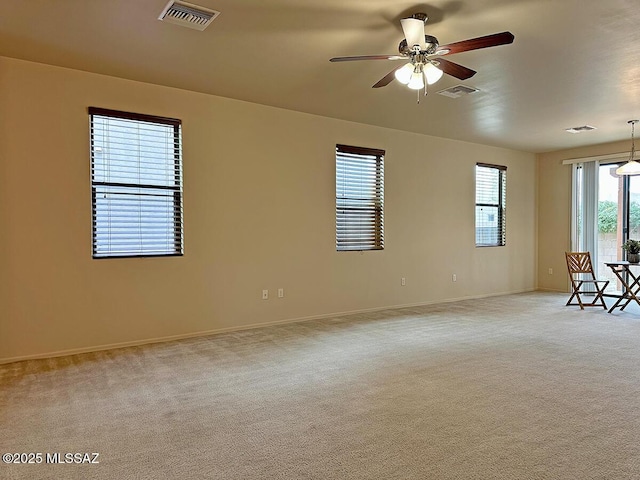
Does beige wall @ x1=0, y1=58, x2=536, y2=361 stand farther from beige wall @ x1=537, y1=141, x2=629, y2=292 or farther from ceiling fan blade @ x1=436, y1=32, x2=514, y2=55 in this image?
ceiling fan blade @ x1=436, y1=32, x2=514, y2=55

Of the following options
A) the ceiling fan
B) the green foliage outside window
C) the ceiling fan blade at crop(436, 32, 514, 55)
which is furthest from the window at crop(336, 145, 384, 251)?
the green foliage outside window

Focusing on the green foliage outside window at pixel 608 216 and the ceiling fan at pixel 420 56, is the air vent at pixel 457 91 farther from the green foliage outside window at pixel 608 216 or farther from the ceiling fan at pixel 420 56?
the green foliage outside window at pixel 608 216

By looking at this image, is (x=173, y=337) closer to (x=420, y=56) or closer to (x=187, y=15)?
(x=187, y=15)

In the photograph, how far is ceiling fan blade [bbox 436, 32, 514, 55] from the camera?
2475mm

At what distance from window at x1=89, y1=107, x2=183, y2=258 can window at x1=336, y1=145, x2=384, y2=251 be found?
7.22 ft

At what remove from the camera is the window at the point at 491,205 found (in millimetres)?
7625

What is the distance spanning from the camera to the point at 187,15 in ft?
9.86

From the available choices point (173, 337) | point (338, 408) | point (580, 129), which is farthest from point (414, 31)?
point (580, 129)

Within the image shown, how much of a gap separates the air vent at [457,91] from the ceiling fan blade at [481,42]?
1828 millimetres

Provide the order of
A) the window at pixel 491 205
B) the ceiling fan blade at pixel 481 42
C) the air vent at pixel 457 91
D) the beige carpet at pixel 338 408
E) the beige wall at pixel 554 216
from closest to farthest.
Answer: the beige carpet at pixel 338 408
the ceiling fan blade at pixel 481 42
the air vent at pixel 457 91
the window at pixel 491 205
the beige wall at pixel 554 216

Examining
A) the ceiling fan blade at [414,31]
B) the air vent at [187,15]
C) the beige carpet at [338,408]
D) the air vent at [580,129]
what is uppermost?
the air vent at [580,129]

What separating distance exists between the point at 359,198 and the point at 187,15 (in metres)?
3.57

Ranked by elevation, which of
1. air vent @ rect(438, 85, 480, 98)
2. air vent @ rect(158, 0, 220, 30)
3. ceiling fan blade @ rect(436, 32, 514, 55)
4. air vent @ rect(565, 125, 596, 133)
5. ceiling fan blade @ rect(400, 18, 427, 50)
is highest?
air vent @ rect(565, 125, 596, 133)

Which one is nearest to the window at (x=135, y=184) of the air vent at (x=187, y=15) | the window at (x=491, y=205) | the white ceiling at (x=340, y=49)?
the white ceiling at (x=340, y=49)
